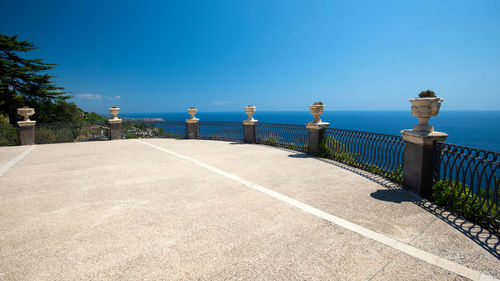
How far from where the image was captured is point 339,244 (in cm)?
293

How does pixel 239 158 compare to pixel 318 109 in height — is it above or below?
below

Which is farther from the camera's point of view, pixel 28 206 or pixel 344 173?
pixel 344 173

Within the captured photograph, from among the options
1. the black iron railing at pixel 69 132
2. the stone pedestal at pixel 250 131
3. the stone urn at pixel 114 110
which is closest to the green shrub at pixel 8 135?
the black iron railing at pixel 69 132

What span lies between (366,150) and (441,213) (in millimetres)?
3454

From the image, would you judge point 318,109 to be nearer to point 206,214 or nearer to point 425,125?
point 425,125

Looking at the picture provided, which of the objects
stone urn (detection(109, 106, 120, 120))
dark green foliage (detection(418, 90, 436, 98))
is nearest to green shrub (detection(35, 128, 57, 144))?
stone urn (detection(109, 106, 120, 120))

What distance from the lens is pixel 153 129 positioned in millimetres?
15430

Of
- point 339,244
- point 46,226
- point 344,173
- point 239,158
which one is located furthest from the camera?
point 239,158

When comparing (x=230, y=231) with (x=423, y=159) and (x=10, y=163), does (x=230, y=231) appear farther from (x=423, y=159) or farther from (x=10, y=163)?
(x=10, y=163)

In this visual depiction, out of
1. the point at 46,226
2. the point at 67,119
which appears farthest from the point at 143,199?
the point at 67,119

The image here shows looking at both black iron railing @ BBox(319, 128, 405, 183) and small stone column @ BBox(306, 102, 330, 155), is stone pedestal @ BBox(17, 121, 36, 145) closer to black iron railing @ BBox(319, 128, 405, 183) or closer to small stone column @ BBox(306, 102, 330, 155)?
small stone column @ BBox(306, 102, 330, 155)

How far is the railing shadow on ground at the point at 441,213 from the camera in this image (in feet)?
9.93

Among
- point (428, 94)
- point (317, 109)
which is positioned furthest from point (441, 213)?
point (317, 109)

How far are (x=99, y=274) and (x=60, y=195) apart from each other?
309cm
